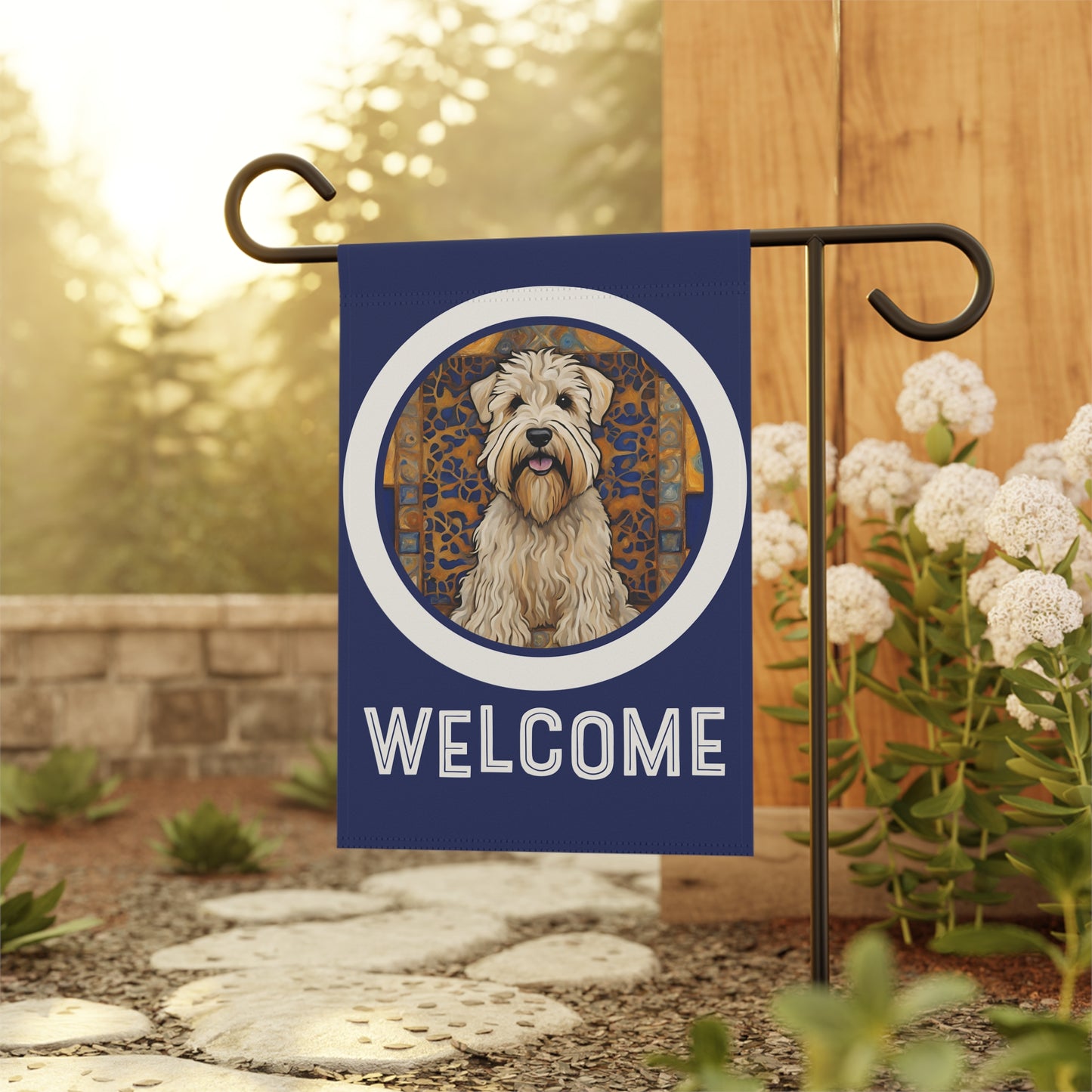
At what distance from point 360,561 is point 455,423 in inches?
12.0

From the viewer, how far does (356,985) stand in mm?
2262

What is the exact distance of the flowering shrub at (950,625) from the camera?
2.05 metres

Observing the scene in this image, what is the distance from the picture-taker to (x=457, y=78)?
31.3 feet

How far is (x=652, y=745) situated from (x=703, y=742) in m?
0.09

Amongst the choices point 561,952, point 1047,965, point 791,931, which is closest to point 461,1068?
point 561,952

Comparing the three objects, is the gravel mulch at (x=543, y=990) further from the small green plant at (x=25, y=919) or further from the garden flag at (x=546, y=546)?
the garden flag at (x=546, y=546)

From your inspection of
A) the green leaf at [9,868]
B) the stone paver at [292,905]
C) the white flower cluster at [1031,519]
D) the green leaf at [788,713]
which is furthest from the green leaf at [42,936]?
the white flower cluster at [1031,519]

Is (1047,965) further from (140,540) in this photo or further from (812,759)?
(140,540)

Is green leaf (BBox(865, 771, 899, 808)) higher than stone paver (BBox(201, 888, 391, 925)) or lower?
higher

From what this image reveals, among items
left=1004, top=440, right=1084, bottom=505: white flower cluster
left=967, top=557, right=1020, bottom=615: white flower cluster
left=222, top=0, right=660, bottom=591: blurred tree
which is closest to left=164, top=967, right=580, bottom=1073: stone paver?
left=967, top=557, right=1020, bottom=615: white flower cluster

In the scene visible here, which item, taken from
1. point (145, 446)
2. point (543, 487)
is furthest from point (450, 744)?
point (145, 446)

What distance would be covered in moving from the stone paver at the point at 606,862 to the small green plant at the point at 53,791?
178 cm

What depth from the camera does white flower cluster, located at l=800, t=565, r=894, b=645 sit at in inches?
92.1

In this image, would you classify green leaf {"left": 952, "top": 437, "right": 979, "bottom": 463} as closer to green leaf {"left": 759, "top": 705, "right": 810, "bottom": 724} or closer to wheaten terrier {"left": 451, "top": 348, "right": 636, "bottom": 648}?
green leaf {"left": 759, "top": 705, "right": 810, "bottom": 724}
